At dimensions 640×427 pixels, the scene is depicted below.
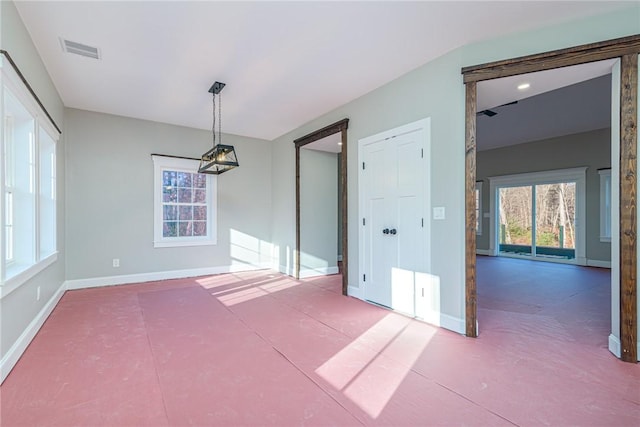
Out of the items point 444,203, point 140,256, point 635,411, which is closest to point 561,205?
point 444,203

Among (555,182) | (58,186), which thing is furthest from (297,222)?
(555,182)

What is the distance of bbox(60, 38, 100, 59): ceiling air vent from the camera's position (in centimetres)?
302

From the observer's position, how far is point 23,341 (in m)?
2.65

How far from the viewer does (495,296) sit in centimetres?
446

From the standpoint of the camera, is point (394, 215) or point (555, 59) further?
point (394, 215)

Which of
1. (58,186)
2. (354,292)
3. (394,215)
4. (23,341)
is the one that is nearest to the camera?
(23,341)

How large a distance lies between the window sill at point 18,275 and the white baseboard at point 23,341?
1.46 ft

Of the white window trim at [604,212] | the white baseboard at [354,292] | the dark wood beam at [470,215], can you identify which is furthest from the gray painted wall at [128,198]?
the white window trim at [604,212]

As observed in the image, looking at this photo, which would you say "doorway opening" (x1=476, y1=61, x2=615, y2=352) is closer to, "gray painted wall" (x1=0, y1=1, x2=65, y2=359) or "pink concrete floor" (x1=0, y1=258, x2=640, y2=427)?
"pink concrete floor" (x1=0, y1=258, x2=640, y2=427)

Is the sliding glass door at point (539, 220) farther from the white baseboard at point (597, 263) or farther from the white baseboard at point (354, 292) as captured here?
the white baseboard at point (354, 292)

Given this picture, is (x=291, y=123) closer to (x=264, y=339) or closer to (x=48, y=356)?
(x=264, y=339)

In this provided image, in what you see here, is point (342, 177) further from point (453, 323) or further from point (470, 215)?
point (453, 323)

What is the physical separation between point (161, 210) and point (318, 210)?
2.77m

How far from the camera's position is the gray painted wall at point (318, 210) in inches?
228
